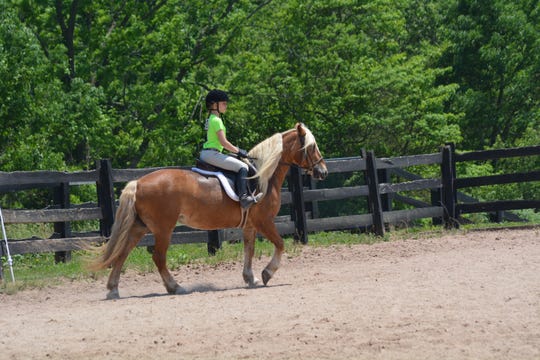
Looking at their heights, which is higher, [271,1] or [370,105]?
[271,1]

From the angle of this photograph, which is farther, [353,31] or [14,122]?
[353,31]

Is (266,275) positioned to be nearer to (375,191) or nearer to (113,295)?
(113,295)

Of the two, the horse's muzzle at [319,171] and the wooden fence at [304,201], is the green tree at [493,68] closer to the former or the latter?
the wooden fence at [304,201]

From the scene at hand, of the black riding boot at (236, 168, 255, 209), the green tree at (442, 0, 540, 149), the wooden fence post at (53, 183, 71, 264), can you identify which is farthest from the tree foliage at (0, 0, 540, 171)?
the black riding boot at (236, 168, 255, 209)

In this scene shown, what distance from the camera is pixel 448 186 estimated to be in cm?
1866

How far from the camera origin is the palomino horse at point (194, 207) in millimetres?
10969

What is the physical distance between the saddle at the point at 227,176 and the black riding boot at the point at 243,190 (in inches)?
2.6

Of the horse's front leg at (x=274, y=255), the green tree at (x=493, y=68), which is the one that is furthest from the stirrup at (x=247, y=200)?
the green tree at (x=493, y=68)

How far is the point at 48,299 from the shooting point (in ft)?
37.1

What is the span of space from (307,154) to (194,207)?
1.92 meters

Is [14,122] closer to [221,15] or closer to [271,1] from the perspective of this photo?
[221,15]

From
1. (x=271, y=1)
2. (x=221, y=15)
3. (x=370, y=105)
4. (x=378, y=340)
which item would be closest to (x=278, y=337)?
(x=378, y=340)

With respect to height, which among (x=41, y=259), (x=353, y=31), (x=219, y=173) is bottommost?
(x=41, y=259)

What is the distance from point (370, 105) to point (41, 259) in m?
16.3
